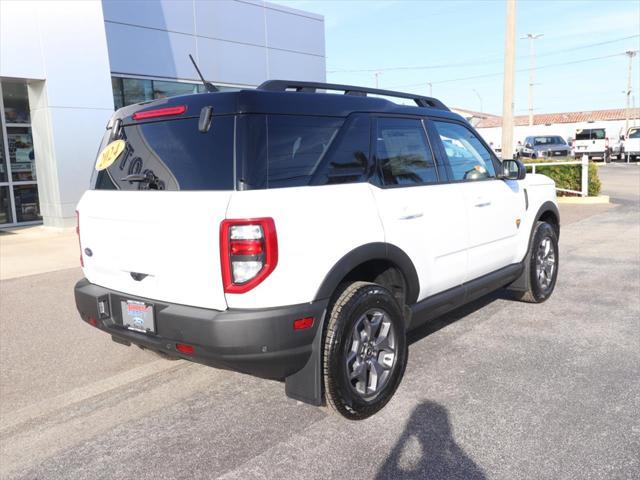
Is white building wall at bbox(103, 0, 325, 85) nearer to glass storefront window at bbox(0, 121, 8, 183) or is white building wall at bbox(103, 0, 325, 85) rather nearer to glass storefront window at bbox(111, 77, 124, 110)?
glass storefront window at bbox(111, 77, 124, 110)

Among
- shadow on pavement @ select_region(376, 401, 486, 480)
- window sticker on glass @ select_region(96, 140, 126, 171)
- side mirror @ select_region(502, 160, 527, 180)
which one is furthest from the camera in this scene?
side mirror @ select_region(502, 160, 527, 180)

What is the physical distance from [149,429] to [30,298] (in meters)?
3.79

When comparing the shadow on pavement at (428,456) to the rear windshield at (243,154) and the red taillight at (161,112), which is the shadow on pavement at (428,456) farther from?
the red taillight at (161,112)

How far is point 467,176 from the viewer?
Answer: 443 centimetres

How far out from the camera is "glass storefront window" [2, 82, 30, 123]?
1208cm

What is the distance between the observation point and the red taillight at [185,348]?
9.83 ft

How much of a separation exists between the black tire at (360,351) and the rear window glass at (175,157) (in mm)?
973

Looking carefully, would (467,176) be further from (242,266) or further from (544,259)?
(242,266)

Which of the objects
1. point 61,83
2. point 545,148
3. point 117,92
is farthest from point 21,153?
point 545,148

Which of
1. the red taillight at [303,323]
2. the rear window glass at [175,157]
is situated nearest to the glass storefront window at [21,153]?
the rear window glass at [175,157]

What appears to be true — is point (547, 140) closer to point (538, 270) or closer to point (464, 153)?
point (538, 270)

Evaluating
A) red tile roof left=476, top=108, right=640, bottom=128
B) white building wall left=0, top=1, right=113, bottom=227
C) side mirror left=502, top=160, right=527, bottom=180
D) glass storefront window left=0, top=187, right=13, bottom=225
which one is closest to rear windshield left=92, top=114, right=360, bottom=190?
side mirror left=502, top=160, right=527, bottom=180

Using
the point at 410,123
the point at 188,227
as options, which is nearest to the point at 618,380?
the point at 410,123

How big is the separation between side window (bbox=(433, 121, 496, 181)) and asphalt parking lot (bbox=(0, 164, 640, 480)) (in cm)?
135
